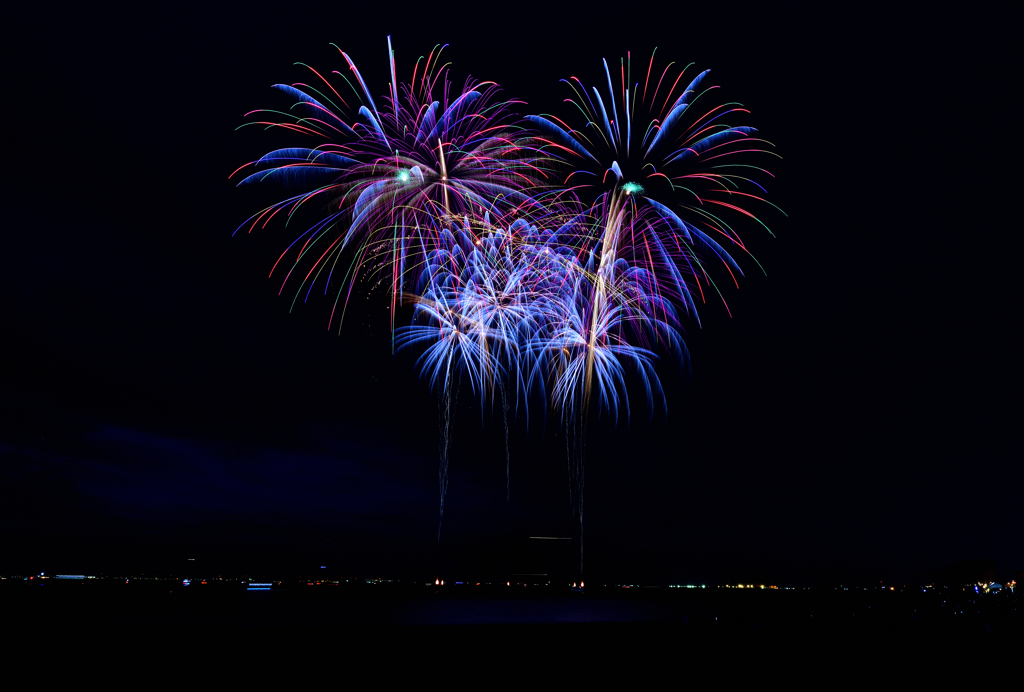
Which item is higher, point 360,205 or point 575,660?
point 360,205

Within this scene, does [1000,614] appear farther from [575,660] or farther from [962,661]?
[575,660]

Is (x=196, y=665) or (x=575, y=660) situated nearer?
(x=196, y=665)

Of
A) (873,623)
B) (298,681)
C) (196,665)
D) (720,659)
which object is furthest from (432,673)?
(873,623)

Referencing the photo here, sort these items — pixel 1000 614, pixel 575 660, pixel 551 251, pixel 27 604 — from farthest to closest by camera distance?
1. pixel 27 604
2. pixel 1000 614
3. pixel 551 251
4. pixel 575 660

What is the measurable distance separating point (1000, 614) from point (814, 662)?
99.3 ft

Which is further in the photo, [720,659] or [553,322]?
[553,322]

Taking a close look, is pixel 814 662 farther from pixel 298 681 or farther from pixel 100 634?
pixel 100 634

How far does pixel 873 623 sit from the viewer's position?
33.8 meters

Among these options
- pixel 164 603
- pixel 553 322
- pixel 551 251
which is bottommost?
pixel 164 603

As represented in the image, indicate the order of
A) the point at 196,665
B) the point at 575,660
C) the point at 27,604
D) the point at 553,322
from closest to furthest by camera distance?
the point at 196,665
the point at 575,660
the point at 553,322
the point at 27,604

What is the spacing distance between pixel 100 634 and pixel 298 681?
9.11 m

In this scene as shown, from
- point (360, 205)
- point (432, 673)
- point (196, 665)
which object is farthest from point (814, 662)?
point (360, 205)

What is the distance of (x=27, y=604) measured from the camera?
2864 inches

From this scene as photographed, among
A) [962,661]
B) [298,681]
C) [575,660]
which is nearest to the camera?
[298,681]
